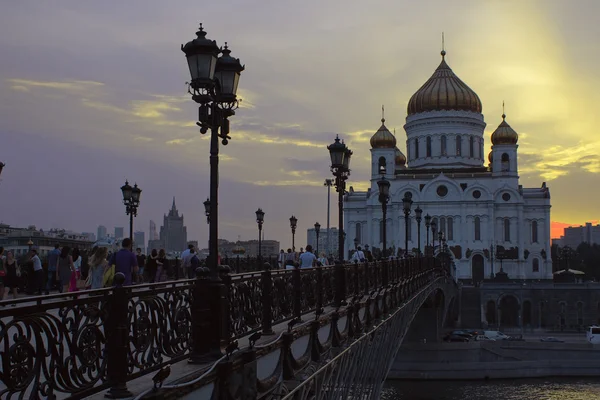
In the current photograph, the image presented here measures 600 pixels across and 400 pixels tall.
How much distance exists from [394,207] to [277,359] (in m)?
68.4

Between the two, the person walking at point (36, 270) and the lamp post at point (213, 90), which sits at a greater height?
the lamp post at point (213, 90)

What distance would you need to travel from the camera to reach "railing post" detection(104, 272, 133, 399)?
560 centimetres

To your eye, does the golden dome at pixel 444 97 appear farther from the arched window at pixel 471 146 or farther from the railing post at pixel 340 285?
the railing post at pixel 340 285

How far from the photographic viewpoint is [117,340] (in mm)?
5617

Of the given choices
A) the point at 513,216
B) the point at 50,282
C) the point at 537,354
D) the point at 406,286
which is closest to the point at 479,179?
the point at 513,216

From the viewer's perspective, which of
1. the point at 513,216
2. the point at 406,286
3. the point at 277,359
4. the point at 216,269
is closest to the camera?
the point at 216,269

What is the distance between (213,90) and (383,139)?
71768 millimetres

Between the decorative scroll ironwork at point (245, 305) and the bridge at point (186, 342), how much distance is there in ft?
0.05

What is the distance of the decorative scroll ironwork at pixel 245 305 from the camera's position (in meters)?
8.35

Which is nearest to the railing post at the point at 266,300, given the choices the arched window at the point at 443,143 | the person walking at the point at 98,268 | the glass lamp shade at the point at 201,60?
the glass lamp shade at the point at 201,60

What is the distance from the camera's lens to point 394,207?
75812 mm

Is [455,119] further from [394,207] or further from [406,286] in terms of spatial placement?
[406,286]

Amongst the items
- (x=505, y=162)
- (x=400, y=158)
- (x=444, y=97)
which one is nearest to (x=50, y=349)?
(x=505, y=162)

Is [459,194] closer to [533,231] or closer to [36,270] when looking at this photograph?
[533,231]
